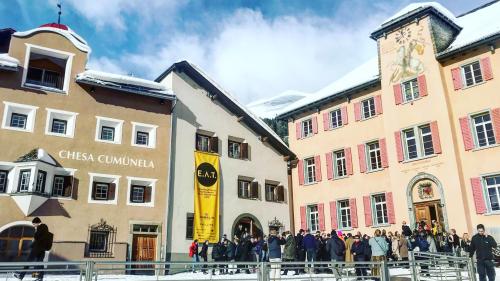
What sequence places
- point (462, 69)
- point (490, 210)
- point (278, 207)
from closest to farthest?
point (490, 210) → point (462, 69) → point (278, 207)

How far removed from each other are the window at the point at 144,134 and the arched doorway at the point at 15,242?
23.4 feet

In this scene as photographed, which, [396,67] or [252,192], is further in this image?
[252,192]

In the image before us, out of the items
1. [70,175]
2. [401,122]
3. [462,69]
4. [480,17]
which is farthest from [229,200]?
[480,17]

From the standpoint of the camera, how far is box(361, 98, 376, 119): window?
27.9 m

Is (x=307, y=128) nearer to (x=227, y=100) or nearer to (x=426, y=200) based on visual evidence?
(x=227, y=100)

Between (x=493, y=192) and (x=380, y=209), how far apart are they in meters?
6.54

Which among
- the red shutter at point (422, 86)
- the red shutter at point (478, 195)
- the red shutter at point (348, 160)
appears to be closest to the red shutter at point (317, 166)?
the red shutter at point (348, 160)

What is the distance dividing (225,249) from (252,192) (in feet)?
24.4

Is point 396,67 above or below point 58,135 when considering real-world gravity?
above

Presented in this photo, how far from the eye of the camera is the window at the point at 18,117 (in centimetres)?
2112

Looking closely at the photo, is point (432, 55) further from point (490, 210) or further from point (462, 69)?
point (490, 210)

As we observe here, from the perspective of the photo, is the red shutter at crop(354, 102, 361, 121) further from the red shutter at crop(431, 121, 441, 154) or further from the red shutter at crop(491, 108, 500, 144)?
the red shutter at crop(491, 108, 500, 144)

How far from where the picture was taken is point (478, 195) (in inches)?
855

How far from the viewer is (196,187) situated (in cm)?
2583
